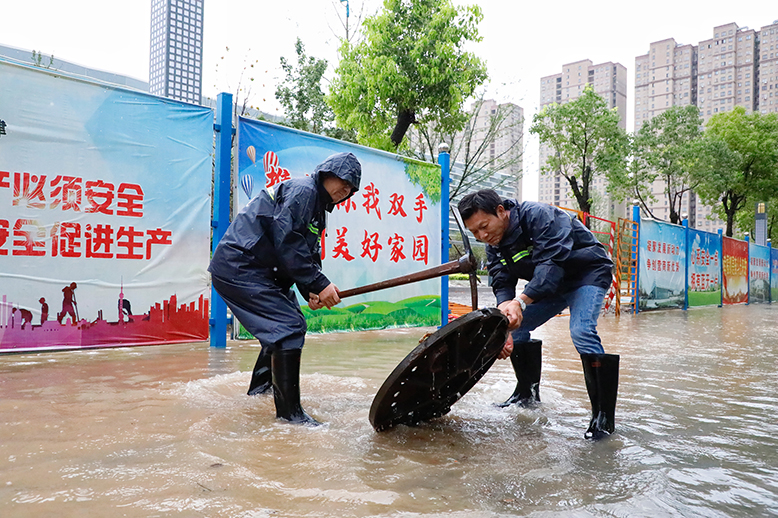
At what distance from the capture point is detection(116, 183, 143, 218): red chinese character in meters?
4.86

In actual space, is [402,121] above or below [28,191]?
above

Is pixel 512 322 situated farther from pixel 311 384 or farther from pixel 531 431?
pixel 311 384

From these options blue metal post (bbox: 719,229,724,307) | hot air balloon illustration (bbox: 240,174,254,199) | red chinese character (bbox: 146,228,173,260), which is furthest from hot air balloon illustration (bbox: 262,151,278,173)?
blue metal post (bbox: 719,229,724,307)

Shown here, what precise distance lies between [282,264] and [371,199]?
4.00 metres

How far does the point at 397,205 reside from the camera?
7.15m

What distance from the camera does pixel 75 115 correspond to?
4664 mm

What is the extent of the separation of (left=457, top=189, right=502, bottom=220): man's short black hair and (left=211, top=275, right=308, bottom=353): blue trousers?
1.06 meters

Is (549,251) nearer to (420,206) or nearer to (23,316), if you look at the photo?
(23,316)

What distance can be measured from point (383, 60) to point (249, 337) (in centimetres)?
897

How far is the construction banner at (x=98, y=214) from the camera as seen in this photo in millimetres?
4379

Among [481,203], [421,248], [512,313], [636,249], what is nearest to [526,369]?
Result: [512,313]

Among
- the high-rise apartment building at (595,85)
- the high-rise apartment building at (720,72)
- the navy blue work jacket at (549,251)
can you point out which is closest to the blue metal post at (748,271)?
the navy blue work jacket at (549,251)

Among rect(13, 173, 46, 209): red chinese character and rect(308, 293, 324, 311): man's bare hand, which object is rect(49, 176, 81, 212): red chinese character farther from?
rect(308, 293, 324, 311): man's bare hand

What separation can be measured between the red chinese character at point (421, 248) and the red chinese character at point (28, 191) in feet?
14.1
